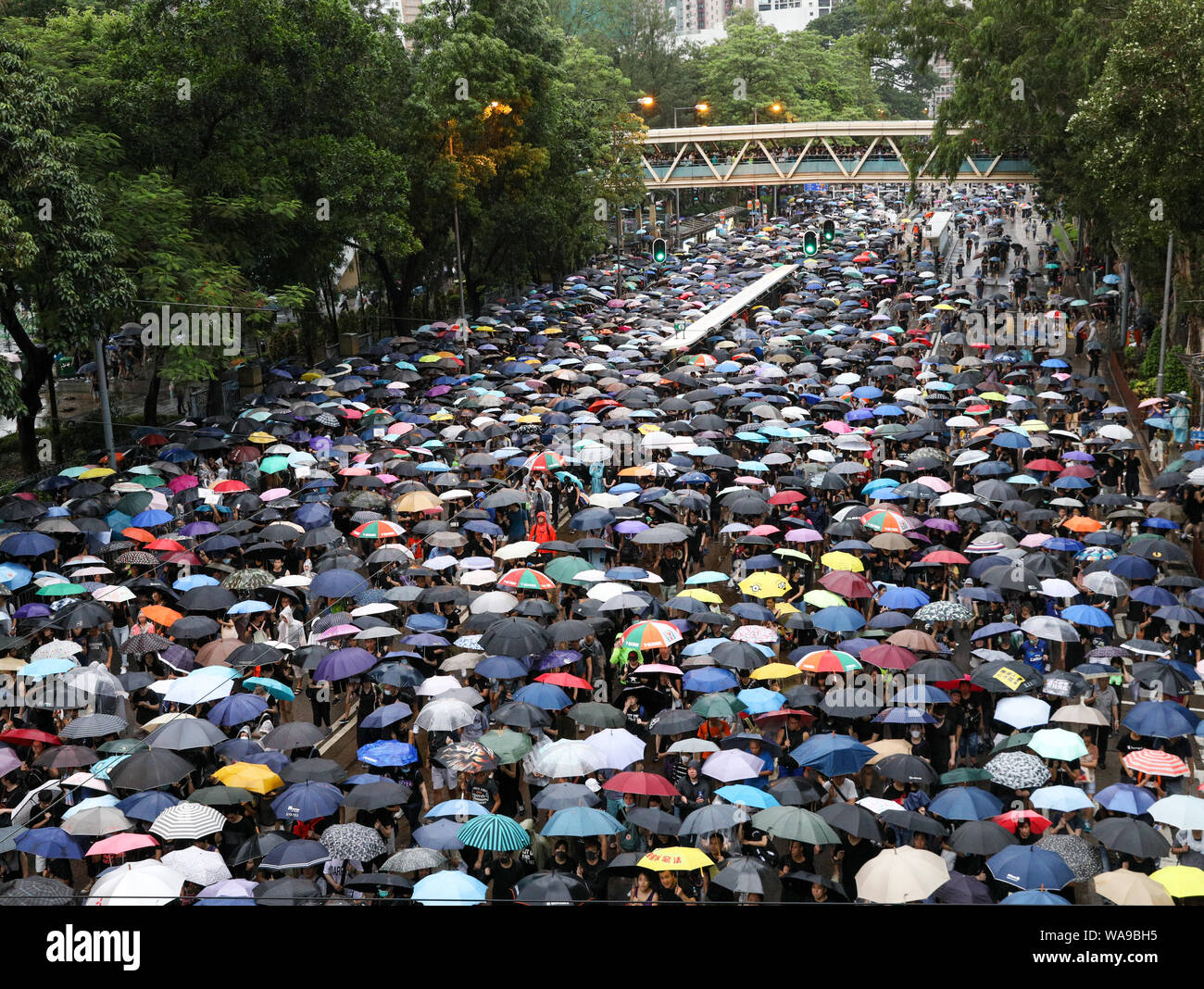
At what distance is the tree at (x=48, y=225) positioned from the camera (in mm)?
19969

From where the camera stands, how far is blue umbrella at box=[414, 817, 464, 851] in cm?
981

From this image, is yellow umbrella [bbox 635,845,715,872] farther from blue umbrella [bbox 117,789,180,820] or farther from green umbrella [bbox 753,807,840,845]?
blue umbrella [bbox 117,789,180,820]

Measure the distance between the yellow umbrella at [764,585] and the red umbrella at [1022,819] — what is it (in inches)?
222

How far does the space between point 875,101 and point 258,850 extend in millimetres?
105283

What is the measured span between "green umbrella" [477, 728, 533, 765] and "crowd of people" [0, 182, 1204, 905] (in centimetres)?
5

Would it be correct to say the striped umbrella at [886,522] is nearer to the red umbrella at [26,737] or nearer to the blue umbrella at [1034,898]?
the blue umbrella at [1034,898]

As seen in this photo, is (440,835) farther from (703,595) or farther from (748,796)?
(703,595)

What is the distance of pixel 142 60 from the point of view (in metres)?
27.8

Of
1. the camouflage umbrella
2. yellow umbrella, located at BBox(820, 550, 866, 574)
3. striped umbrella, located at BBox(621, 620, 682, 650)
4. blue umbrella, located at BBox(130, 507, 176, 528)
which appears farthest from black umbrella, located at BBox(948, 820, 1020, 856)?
blue umbrella, located at BBox(130, 507, 176, 528)

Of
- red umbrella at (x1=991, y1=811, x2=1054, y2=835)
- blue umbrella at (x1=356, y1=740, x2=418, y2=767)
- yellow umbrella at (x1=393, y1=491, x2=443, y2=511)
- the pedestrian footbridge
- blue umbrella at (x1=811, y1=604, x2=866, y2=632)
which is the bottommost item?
red umbrella at (x1=991, y1=811, x2=1054, y2=835)

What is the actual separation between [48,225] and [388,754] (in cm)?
1372

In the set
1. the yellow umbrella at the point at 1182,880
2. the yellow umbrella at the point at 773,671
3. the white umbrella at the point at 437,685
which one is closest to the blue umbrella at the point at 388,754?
the white umbrella at the point at 437,685
